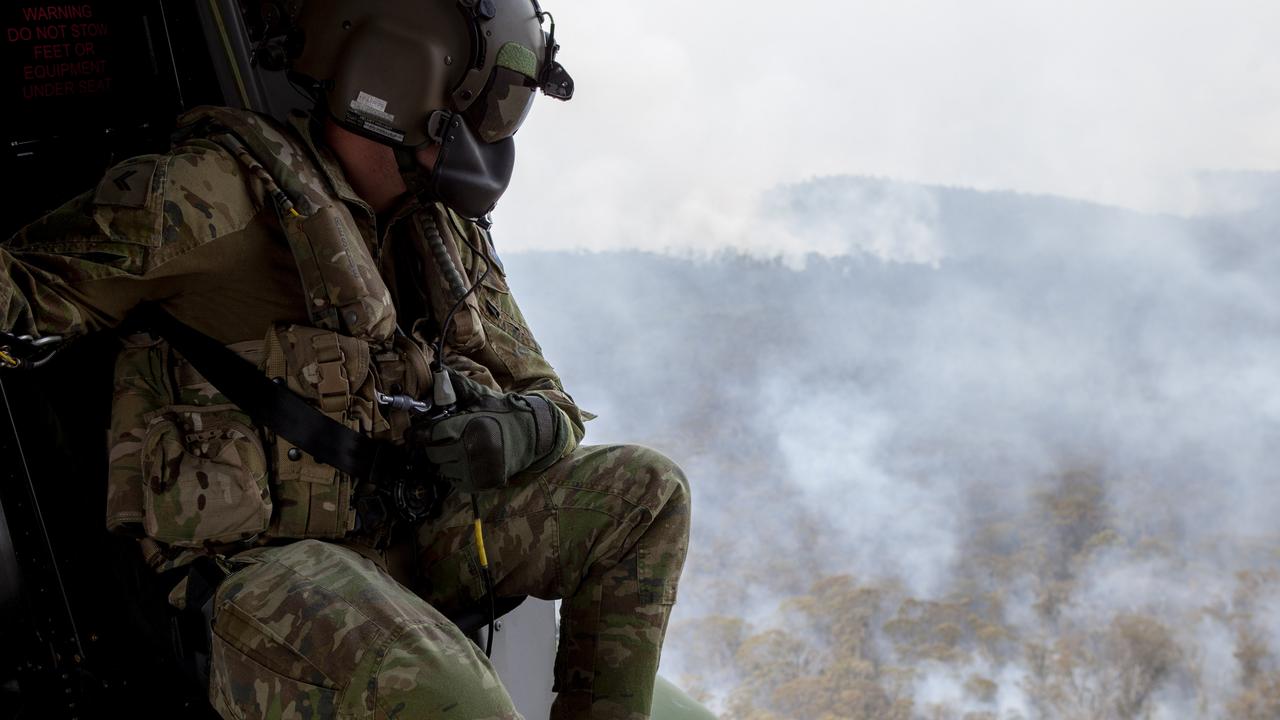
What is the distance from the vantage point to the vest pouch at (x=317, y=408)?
125 cm

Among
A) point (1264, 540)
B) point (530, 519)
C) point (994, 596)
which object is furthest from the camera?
point (994, 596)

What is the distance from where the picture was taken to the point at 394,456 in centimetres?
133

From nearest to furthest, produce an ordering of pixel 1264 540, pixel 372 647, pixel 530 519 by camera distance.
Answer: pixel 372 647
pixel 530 519
pixel 1264 540

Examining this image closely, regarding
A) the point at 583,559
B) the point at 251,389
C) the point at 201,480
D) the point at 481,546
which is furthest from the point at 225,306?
the point at 583,559

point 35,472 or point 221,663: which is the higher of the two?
point 35,472

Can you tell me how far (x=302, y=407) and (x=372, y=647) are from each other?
34 cm

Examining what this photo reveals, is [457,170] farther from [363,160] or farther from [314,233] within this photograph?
[314,233]

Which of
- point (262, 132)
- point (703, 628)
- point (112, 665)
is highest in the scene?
point (262, 132)

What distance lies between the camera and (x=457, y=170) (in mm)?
1434

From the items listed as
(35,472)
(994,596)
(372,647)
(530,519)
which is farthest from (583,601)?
(994,596)

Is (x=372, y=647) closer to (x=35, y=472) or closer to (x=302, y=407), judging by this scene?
(x=302, y=407)

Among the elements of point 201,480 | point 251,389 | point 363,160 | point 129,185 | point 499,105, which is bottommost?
point 201,480

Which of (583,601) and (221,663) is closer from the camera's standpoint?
(221,663)

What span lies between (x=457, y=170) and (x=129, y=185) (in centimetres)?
44
